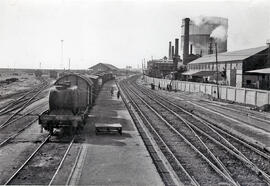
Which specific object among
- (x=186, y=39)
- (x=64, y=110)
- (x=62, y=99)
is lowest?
(x=64, y=110)

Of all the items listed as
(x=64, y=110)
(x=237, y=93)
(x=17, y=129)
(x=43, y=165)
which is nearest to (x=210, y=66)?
(x=237, y=93)

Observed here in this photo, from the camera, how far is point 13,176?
1100 cm

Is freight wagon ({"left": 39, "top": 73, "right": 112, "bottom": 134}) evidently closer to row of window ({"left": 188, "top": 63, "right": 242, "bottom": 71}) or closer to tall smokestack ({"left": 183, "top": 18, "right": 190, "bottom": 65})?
row of window ({"left": 188, "top": 63, "right": 242, "bottom": 71})

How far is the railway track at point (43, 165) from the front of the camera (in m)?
10.8

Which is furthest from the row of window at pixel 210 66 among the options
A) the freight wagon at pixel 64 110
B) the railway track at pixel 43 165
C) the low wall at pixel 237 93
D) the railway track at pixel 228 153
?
the railway track at pixel 43 165

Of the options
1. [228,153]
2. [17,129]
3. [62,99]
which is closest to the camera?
[228,153]

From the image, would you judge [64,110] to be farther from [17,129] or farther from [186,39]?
[186,39]

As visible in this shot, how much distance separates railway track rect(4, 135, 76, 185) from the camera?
Result: 1080 centimetres

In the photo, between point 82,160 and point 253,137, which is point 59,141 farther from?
point 253,137

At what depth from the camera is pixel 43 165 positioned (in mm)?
12586

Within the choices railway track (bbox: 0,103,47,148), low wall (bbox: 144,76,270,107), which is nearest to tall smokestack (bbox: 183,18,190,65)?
low wall (bbox: 144,76,270,107)

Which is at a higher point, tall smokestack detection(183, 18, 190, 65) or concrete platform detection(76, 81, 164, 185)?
tall smokestack detection(183, 18, 190, 65)

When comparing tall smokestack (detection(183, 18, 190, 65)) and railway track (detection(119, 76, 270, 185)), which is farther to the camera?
tall smokestack (detection(183, 18, 190, 65))

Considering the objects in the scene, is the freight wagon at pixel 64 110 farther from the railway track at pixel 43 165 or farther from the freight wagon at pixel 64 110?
the railway track at pixel 43 165
